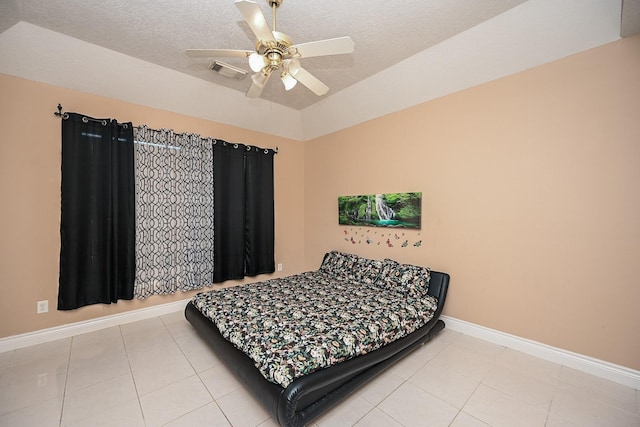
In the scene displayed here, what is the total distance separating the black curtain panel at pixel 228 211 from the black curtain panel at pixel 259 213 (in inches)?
4.9

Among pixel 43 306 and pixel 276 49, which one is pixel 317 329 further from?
pixel 43 306

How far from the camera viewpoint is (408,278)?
117 inches

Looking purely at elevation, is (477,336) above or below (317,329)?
below

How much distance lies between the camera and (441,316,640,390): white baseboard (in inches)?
78.4

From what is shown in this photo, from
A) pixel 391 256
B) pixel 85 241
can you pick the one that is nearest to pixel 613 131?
pixel 391 256

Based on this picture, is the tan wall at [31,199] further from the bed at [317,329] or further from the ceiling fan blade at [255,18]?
the ceiling fan blade at [255,18]

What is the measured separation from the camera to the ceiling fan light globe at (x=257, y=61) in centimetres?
180

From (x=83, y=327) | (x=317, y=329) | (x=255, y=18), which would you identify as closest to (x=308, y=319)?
(x=317, y=329)

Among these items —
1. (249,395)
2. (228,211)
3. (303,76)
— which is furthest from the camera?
(228,211)

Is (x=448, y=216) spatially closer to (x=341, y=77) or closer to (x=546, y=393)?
(x=546, y=393)

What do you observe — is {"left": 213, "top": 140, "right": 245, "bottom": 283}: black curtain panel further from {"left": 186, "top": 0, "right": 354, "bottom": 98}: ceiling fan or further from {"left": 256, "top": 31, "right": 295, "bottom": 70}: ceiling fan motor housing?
{"left": 256, "top": 31, "right": 295, "bottom": 70}: ceiling fan motor housing

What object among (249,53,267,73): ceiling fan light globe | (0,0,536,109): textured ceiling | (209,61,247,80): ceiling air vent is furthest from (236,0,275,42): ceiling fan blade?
(209,61,247,80): ceiling air vent

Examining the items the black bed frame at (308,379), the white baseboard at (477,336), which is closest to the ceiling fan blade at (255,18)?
the black bed frame at (308,379)

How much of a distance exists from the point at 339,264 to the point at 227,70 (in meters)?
2.90
